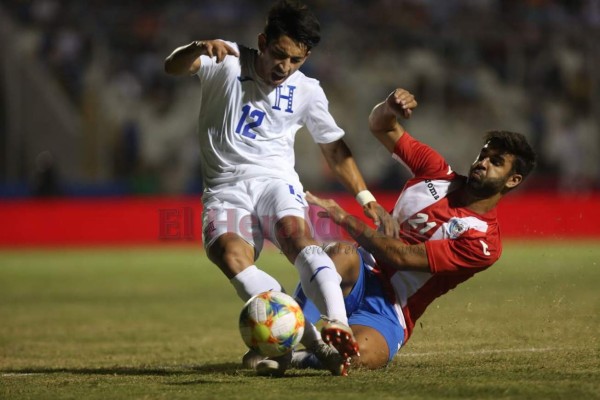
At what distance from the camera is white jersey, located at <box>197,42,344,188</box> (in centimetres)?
677

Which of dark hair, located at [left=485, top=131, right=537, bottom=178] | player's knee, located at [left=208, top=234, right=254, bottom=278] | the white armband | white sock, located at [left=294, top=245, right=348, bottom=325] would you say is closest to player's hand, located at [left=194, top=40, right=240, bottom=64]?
player's knee, located at [left=208, top=234, right=254, bottom=278]

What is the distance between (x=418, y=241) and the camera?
267 inches

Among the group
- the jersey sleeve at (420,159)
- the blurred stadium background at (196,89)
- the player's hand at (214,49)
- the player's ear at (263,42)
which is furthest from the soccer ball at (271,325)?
the blurred stadium background at (196,89)

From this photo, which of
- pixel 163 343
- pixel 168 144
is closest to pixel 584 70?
pixel 168 144

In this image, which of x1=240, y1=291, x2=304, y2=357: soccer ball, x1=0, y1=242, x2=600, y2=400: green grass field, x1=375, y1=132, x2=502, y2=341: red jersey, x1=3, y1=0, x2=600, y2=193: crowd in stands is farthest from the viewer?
x1=3, y1=0, x2=600, y2=193: crowd in stands

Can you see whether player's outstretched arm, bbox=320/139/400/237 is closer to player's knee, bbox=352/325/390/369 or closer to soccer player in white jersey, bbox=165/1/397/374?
soccer player in white jersey, bbox=165/1/397/374

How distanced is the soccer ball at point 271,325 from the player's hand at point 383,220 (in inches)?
41.5

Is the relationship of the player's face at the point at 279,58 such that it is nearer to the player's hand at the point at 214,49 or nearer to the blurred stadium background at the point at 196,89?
the player's hand at the point at 214,49

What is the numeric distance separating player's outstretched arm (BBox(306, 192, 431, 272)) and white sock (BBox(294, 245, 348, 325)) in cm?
31

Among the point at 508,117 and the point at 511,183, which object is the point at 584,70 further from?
the point at 511,183

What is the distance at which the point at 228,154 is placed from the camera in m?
6.78

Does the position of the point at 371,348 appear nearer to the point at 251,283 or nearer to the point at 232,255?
the point at 251,283

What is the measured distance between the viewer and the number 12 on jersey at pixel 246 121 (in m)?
6.77

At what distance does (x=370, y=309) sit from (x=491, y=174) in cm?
124
